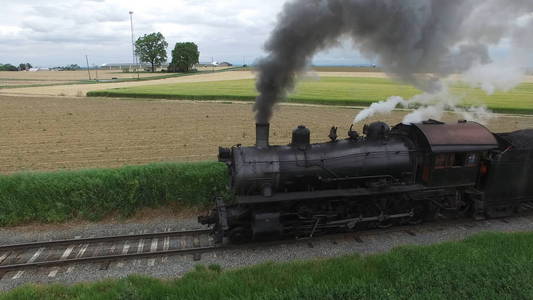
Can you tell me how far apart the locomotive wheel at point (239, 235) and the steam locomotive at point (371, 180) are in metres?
0.03

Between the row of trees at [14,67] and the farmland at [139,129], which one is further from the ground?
the row of trees at [14,67]

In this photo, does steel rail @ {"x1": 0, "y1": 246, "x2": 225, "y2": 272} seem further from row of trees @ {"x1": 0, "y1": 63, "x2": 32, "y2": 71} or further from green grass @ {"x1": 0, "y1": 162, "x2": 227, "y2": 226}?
row of trees @ {"x1": 0, "y1": 63, "x2": 32, "y2": 71}

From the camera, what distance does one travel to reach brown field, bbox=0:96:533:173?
17953 millimetres

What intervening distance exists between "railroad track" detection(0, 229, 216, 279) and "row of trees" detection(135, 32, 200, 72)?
4411 inches

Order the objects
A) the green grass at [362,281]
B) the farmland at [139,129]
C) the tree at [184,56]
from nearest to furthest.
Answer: the green grass at [362,281] < the farmland at [139,129] < the tree at [184,56]

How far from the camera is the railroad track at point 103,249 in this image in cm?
841

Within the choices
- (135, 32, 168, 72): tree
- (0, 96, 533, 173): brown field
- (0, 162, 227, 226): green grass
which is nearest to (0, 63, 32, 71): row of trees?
(135, 32, 168, 72): tree

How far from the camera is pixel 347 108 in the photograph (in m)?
38.5

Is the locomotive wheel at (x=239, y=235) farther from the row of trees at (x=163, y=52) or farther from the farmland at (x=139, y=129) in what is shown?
the row of trees at (x=163, y=52)

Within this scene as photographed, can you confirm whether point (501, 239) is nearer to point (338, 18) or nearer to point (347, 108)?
point (338, 18)

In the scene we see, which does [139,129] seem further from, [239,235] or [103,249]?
[239,235]

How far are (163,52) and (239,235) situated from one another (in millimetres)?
122222

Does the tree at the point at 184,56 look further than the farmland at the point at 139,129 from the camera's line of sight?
Yes

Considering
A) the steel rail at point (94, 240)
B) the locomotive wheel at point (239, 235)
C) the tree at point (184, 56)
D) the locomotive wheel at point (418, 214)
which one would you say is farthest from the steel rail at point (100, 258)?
the tree at point (184, 56)
